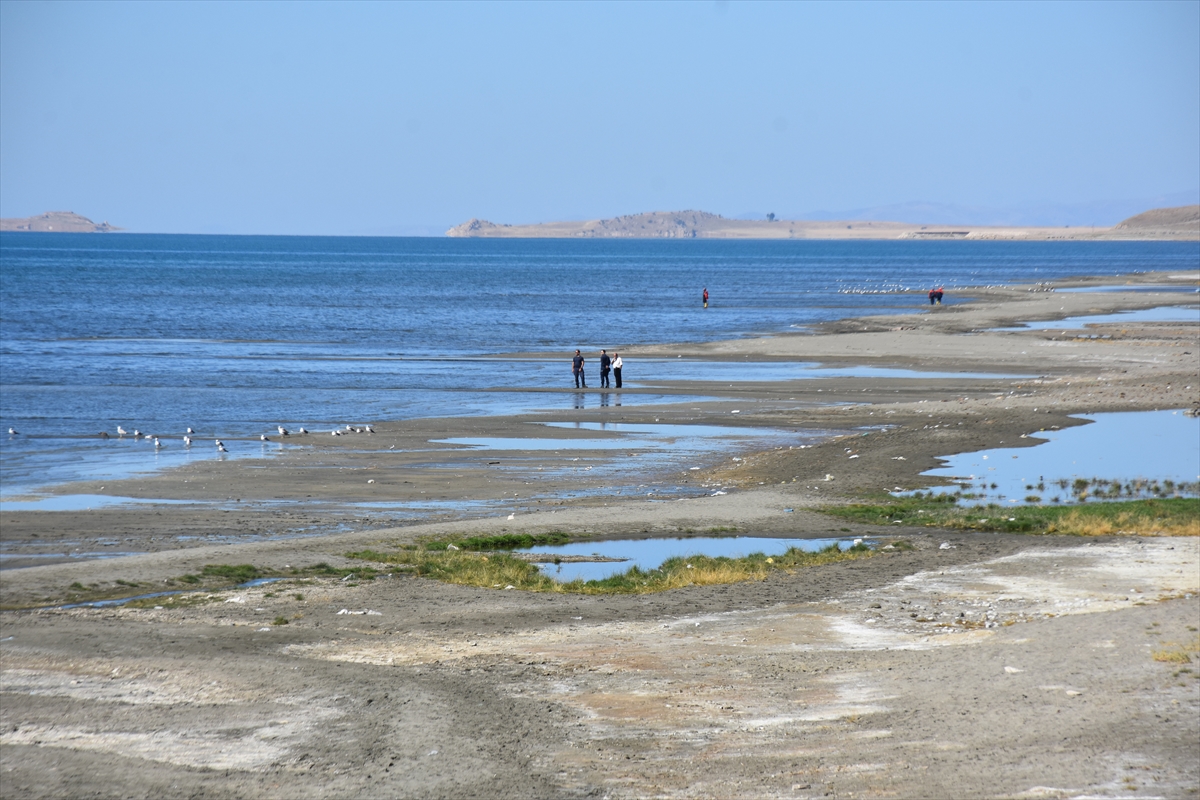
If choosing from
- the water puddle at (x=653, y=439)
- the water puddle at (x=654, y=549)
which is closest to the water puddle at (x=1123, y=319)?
→ the water puddle at (x=653, y=439)

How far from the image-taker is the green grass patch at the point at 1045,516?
70.0 feet

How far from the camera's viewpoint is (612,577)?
62.7ft

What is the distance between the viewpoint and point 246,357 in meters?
59.1

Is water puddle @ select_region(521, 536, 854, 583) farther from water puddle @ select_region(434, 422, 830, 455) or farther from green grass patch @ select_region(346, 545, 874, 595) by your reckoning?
water puddle @ select_region(434, 422, 830, 455)

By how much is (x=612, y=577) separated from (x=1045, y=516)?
857 cm

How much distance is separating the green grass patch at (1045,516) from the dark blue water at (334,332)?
1849 centimetres

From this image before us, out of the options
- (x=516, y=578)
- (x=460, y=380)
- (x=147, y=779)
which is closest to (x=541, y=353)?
(x=460, y=380)

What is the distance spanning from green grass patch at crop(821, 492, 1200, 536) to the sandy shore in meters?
0.77

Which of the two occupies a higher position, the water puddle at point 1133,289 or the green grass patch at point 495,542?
the water puddle at point 1133,289

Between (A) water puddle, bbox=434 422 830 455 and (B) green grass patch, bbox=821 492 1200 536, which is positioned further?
(A) water puddle, bbox=434 422 830 455

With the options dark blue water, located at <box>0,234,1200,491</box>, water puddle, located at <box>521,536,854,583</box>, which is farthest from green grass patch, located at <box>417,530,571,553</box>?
dark blue water, located at <box>0,234,1200,491</box>

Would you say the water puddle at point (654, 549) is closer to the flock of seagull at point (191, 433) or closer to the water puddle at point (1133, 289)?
the flock of seagull at point (191, 433)

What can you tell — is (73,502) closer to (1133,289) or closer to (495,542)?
(495,542)

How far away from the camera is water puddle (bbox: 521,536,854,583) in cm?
2033
